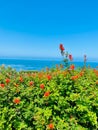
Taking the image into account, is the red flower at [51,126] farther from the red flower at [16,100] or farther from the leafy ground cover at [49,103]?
the red flower at [16,100]

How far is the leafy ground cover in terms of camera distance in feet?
14.7

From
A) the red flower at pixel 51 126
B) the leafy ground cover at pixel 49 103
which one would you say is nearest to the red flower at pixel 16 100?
the leafy ground cover at pixel 49 103

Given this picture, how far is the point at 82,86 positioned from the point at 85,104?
0.42 m

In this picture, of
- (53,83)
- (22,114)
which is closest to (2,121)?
(22,114)

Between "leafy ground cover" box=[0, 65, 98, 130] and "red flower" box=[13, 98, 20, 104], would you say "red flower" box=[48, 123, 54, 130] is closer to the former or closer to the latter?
"leafy ground cover" box=[0, 65, 98, 130]

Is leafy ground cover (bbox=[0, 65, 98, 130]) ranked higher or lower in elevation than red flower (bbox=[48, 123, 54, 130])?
higher

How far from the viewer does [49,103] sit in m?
4.72

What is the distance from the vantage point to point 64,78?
498cm

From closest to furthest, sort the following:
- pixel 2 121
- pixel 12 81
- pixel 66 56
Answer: pixel 2 121 < pixel 12 81 < pixel 66 56

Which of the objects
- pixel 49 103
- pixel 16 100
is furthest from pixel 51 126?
pixel 16 100

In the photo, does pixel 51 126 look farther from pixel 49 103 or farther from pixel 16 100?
pixel 16 100

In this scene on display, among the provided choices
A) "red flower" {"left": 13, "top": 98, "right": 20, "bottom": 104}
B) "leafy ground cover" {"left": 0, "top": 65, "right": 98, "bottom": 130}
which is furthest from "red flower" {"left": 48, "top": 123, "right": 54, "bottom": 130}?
"red flower" {"left": 13, "top": 98, "right": 20, "bottom": 104}

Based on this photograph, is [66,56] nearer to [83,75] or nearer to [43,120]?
[83,75]

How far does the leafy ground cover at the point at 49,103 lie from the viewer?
4480 millimetres
